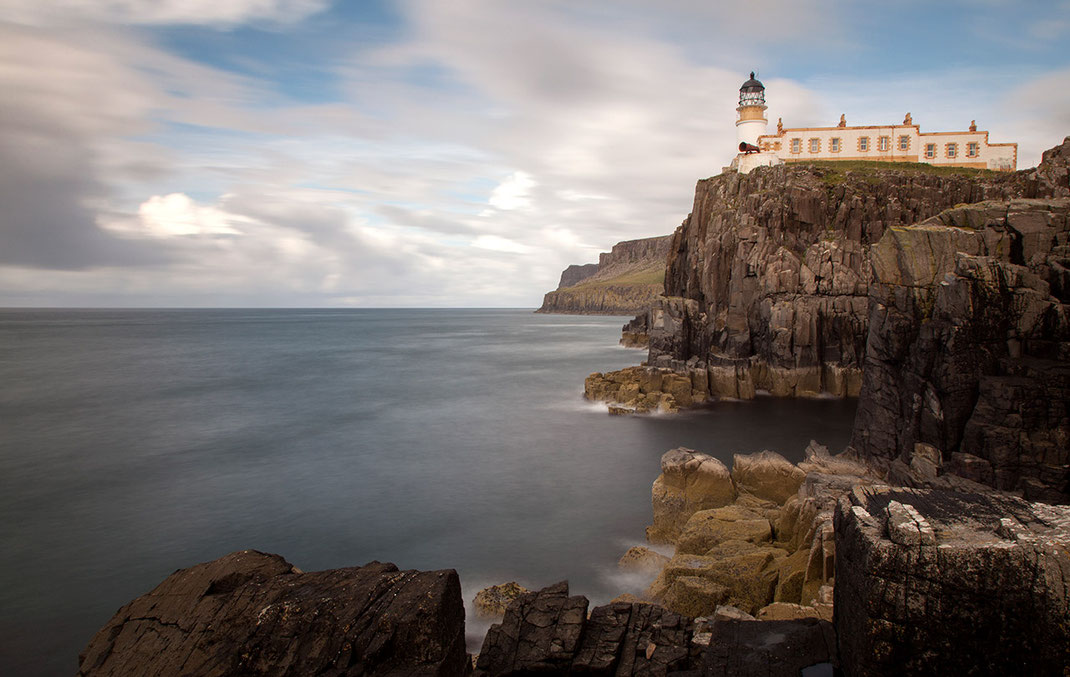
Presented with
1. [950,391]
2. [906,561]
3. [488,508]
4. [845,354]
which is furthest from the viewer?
[845,354]

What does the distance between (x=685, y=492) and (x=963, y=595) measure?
529 inches

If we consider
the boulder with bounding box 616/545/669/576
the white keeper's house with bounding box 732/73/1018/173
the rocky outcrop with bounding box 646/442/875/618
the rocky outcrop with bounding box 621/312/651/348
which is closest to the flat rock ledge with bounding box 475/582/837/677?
the rocky outcrop with bounding box 646/442/875/618

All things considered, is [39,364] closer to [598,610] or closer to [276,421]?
[276,421]

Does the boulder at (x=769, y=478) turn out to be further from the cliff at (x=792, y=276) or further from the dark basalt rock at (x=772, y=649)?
the cliff at (x=792, y=276)

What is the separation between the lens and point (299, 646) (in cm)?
733

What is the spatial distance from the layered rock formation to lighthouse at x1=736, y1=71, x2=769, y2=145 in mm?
17033

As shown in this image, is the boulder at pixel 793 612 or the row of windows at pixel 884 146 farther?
the row of windows at pixel 884 146

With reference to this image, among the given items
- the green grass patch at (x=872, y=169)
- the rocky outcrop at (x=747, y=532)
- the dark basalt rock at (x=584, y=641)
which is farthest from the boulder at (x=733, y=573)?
the green grass patch at (x=872, y=169)

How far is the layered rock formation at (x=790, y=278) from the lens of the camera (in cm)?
4525

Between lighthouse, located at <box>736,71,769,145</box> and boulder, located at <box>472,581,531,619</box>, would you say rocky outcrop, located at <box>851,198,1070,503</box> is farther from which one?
lighthouse, located at <box>736,71,769,145</box>

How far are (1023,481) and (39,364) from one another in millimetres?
91415

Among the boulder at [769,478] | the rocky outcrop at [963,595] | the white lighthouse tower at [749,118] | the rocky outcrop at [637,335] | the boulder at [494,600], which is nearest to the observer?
the rocky outcrop at [963,595]

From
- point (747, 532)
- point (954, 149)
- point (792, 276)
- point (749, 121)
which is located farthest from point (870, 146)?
point (747, 532)

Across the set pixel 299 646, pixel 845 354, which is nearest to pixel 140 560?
pixel 299 646
